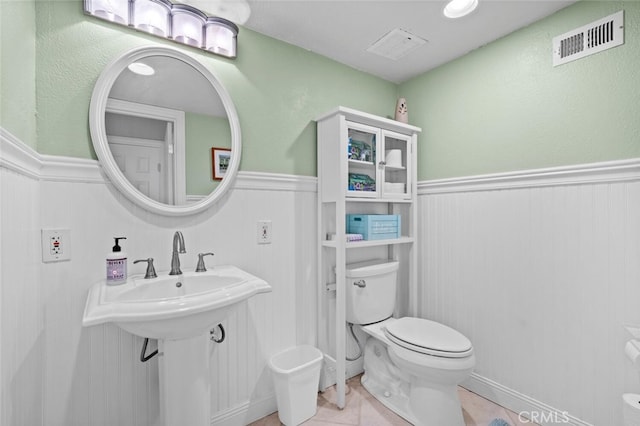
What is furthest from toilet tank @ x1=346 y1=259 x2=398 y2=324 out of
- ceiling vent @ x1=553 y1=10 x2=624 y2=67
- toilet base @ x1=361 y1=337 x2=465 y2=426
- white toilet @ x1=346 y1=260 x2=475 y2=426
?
ceiling vent @ x1=553 y1=10 x2=624 y2=67

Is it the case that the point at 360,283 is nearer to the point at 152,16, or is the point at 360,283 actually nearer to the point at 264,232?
the point at 264,232

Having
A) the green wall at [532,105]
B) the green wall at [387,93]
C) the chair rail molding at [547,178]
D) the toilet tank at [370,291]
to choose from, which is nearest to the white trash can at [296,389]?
the toilet tank at [370,291]

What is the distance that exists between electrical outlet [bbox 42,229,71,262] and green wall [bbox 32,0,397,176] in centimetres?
32

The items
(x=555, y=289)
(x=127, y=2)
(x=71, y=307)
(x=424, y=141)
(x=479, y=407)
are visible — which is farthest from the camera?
(x=424, y=141)

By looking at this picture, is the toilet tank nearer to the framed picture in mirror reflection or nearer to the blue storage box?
the blue storage box

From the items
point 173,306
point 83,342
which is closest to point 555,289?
point 173,306

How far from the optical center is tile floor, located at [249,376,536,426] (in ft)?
5.32

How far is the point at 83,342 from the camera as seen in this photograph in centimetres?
123

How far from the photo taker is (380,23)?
1649mm

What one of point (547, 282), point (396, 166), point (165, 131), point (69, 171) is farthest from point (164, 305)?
point (547, 282)

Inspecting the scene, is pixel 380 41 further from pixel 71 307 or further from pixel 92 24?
pixel 71 307

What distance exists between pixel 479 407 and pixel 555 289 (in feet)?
2.70

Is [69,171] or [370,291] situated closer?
[69,171]

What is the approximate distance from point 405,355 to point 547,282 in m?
0.86
